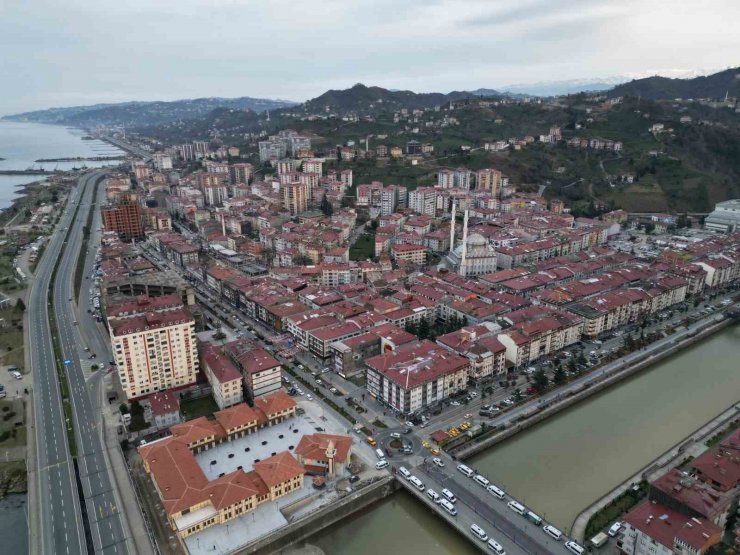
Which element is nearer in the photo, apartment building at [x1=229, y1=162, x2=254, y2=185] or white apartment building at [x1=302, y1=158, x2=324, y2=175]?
white apartment building at [x1=302, y1=158, x2=324, y2=175]

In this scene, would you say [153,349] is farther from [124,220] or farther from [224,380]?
[124,220]

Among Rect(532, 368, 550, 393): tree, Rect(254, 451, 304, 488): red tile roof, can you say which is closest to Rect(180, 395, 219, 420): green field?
Rect(254, 451, 304, 488): red tile roof

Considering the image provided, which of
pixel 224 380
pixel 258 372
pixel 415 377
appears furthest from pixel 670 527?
pixel 224 380

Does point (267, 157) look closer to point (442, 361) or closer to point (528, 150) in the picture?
point (528, 150)

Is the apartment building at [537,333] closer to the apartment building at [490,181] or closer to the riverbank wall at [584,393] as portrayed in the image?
the riverbank wall at [584,393]

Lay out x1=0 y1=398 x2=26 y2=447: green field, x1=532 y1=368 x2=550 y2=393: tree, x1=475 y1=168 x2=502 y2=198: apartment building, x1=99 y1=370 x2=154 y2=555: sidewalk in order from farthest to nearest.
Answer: x1=475 y1=168 x2=502 y2=198: apartment building < x1=532 y1=368 x2=550 y2=393: tree < x1=0 y1=398 x2=26 y2=447: green field < x1=99 y1=370 x2=154 y2=555: sidewalk

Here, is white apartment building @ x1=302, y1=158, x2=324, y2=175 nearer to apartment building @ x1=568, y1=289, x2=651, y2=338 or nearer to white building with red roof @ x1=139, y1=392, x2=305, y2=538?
apartment building @ x1=568, y1=289, x2=651, y2=338

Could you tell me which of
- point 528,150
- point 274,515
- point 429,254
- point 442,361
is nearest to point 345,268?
point 429,254
